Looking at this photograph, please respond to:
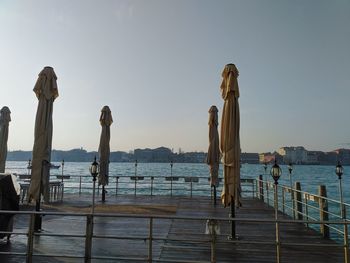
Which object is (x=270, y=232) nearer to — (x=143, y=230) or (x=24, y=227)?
(x=143, y=230)

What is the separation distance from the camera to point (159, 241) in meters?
6.98

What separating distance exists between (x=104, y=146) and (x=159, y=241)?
721 cm

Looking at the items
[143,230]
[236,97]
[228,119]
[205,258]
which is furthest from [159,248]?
[236,97]

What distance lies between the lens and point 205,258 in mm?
5770

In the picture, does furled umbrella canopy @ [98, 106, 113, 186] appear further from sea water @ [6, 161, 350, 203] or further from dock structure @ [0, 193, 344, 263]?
dock structure @ [0, 193, 344, 263]

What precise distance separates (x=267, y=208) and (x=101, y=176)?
6.84m

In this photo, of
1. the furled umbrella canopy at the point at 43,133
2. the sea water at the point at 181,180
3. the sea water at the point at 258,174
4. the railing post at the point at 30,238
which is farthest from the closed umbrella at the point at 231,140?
the sea water at the point at 258,174

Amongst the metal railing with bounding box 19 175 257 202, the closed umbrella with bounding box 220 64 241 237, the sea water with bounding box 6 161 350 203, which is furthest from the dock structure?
the sea water with bounding box 6 161 350 203

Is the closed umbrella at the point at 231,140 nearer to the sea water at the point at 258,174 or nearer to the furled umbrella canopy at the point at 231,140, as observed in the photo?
the furled umbrella canopy at the point at 231,140

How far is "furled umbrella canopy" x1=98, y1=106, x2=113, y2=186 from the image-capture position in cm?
1336

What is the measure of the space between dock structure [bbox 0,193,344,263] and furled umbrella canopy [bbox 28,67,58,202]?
1.09 metres

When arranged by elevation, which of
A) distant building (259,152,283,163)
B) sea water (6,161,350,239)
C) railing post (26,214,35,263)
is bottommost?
sea water (6,161,350,239)

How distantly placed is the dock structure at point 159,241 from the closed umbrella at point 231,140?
0.65 meters

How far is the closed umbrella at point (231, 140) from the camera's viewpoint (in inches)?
281
